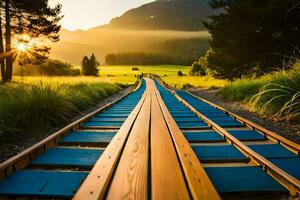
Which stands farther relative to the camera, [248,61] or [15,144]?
[248,61]

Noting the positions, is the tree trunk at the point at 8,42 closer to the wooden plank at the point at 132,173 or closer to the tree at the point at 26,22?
the tree at the point at 26,22

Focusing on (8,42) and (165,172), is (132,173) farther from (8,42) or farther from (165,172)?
(8,42)

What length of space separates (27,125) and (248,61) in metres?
13.4

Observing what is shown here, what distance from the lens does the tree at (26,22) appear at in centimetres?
2198

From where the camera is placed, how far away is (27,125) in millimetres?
6152

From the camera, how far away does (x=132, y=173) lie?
3.16 meters

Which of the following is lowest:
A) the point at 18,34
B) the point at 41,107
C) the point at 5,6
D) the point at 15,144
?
the point at 15,144

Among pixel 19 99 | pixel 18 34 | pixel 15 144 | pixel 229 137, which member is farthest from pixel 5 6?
pixel 229 137

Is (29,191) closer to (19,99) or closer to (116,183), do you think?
(116,183)

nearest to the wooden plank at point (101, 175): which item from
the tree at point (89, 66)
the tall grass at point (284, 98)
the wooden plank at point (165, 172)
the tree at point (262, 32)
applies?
the wooden plank at point (165, 172)

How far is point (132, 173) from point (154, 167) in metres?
0.30

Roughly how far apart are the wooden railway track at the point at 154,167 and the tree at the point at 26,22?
1945cm

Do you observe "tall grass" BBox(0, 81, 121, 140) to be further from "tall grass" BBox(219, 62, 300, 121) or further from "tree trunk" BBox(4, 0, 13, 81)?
"tree trunk" BBox(4, 0, 13, 81)

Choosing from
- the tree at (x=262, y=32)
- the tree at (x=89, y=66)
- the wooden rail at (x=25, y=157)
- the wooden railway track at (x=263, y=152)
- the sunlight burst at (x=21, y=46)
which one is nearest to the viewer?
the wooden railway track at (x=263, y=152)
